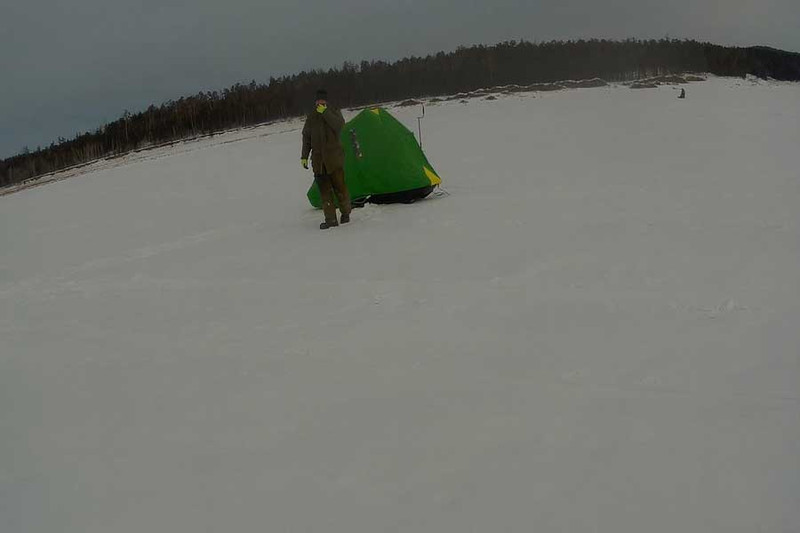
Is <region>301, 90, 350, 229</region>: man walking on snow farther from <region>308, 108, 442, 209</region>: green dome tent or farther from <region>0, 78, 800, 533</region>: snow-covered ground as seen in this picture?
<region>308, 108, 442, 209</region>: green dome tent

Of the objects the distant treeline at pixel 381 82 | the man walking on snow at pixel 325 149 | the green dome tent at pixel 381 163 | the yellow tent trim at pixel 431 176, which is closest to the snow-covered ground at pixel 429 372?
the man walking on snow at pixel 325 149

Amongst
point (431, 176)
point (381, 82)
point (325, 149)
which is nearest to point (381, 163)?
point (431, 176)

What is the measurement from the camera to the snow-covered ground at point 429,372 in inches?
92.3

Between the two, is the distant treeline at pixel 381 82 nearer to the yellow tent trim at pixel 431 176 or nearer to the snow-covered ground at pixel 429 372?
the yellow tent trim at pixel 431 176

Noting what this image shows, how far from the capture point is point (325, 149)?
802 centimetres

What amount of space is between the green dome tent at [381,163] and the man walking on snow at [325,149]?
766mm

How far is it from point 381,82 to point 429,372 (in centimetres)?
3332

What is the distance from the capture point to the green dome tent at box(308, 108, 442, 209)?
8883 mm

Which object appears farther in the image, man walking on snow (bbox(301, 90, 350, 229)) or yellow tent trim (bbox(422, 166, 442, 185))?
yellow tent trim (bbox(422, 166, 442, 185))

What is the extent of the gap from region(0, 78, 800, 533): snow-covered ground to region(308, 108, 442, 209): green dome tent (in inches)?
32.3

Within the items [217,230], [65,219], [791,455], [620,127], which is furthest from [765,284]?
[620,127]

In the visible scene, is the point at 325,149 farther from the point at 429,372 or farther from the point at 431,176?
the point at 429,372

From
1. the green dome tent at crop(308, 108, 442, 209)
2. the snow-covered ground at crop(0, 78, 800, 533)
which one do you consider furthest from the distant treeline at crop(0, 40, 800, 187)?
the snow-covered ground at crop(0, 78, 800, 533)

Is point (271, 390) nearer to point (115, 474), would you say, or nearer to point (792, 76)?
point (115, 474)
